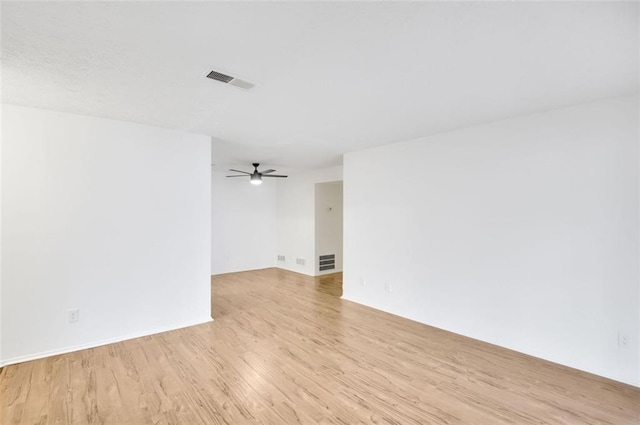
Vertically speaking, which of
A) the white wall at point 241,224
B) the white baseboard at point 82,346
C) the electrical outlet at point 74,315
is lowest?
the white baseboard at point 82,346

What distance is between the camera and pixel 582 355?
9.50ft

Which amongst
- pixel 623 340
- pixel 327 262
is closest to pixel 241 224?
pixel 327 262

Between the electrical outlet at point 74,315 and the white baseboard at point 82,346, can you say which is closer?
the white baseboard at point 82,346

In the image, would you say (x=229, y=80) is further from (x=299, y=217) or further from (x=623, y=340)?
(x=299, y=217)

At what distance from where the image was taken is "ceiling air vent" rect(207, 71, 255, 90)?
2.36 meters

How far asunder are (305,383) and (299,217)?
5404mm

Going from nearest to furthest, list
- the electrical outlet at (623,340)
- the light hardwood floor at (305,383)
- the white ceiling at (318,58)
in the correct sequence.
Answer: the white ceiling at (318,58)
the light hardwood floor at (305,383)
the electrical outlet at (623,340)

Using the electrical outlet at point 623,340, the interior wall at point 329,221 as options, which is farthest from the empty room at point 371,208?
the interior wall at point 329,221

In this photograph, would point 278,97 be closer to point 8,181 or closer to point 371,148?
point 371,148

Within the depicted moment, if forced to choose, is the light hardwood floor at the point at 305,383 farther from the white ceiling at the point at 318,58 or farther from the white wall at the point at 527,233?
the white ceiling at the point at 318,58

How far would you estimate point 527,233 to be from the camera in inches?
129

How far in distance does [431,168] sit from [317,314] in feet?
9.00

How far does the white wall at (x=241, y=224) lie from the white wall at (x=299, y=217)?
0.94 feet

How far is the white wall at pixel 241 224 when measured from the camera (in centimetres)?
759
